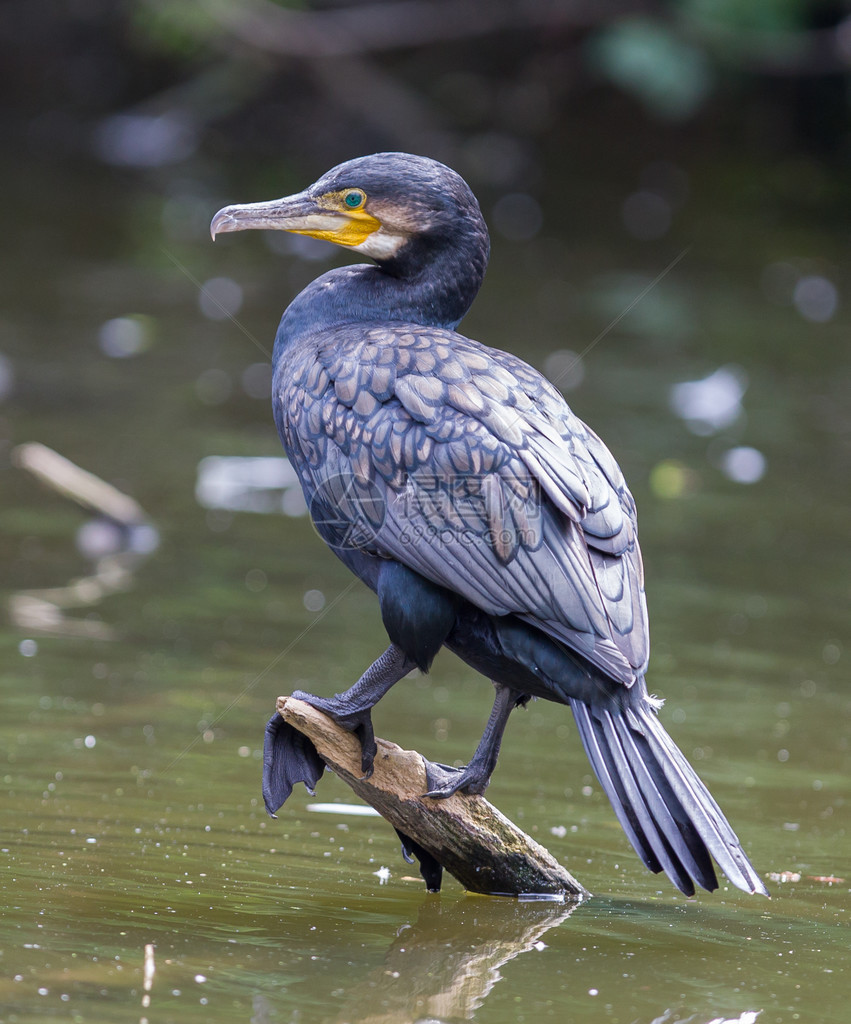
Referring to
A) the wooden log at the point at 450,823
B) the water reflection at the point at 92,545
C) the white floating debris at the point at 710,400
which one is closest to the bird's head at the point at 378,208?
the wooden log at the point at 450,823

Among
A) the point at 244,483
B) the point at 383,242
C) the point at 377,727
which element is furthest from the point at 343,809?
the point at 244,483

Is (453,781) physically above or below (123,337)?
above

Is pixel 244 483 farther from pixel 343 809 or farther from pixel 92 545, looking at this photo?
pixel 343 809

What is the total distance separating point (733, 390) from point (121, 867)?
24.0 ft

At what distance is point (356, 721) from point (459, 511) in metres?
0.61

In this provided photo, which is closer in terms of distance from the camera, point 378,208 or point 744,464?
point 378,208

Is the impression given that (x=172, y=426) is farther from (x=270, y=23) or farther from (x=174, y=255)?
(x=270, y=23)

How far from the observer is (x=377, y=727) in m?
4.97

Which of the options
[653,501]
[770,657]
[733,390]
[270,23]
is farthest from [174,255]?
[770,657]

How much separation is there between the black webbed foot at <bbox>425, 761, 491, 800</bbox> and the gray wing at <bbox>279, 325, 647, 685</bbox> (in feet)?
1.83

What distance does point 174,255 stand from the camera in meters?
14.0

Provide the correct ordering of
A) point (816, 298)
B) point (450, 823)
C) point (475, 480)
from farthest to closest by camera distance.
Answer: point (816, 298) → point (450, 823) → point (475, 480)

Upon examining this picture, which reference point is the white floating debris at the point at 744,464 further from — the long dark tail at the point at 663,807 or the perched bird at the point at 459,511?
the long dark tail at the point at 663,807

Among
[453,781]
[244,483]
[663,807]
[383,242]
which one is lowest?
[244,483]
